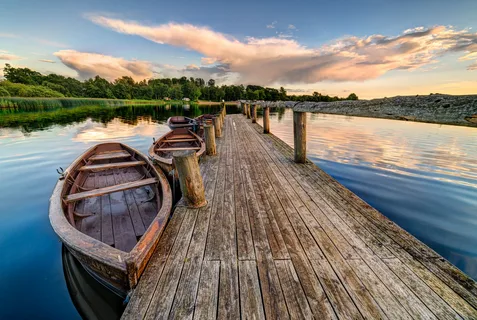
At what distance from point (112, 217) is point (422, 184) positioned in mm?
7757

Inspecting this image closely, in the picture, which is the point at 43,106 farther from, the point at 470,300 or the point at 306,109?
the point at 470,300

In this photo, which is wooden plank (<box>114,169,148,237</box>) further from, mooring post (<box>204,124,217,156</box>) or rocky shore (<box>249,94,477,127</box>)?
rocky shore (<box>249,94,477,127</box>)

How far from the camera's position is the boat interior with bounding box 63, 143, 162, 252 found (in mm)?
3010

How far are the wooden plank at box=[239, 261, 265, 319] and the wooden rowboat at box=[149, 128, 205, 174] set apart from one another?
3897 mm

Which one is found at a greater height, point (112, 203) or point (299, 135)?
point (299, 135)

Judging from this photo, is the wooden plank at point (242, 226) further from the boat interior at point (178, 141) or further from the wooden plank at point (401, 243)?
the boat interior at point (178, 141)

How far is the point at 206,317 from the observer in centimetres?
161

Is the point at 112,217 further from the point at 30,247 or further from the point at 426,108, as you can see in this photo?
the point at 426,108

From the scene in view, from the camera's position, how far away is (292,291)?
1.83m

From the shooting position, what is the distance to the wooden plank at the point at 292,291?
164 cm

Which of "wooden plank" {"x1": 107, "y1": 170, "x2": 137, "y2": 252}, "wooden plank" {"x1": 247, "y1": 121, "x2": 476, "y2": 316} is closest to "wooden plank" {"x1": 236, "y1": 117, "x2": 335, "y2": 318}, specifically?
"wooden plank" {"x1": 247, "y1": 121, "x2": 476, "y2": 316}

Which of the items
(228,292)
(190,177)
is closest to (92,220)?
(190,177)

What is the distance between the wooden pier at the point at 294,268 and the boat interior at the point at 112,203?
2.35 ft

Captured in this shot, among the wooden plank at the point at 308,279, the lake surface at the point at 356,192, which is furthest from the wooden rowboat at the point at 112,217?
the wooden plank at the point at 308,279
